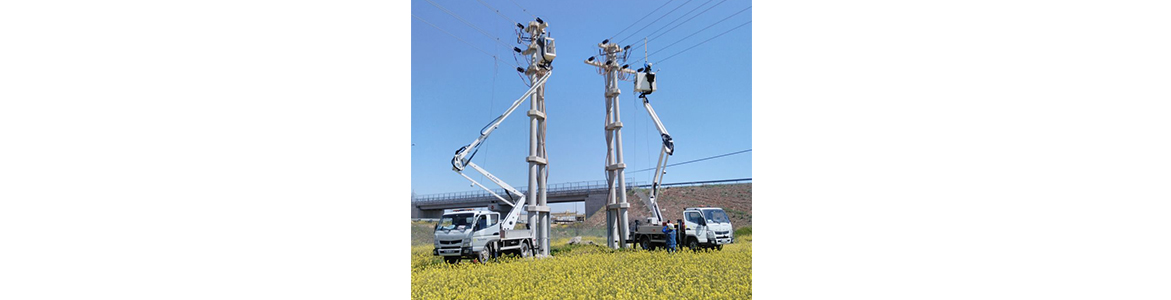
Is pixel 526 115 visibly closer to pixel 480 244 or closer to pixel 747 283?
pixel 480 244

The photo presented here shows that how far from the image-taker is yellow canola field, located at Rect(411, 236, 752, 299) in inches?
157

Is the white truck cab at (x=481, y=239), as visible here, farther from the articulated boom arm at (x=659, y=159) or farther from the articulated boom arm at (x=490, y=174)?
the articulated boom arm at (x=659, y=159)

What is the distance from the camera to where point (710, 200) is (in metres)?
4.40

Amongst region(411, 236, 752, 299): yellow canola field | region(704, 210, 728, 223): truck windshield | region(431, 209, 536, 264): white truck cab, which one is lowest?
region(411, 236, 752, 299): yellow canola field

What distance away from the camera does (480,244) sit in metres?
5.52

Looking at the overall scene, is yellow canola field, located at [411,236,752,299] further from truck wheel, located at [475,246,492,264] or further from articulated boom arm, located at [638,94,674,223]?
truck wheel, located at [475,246,492,264]

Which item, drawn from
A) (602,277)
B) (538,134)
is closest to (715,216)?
(602,277)

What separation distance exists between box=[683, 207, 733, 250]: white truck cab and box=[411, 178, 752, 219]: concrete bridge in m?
0.34

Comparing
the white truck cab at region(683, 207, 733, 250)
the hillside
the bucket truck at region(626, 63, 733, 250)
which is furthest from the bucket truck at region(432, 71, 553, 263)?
the white truck cab at region(683, 207, 733, 250)

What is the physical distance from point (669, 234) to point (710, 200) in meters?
0.52

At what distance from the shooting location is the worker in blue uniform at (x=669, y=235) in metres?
4.67

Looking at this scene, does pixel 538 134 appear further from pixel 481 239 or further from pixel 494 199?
pixel 481 239

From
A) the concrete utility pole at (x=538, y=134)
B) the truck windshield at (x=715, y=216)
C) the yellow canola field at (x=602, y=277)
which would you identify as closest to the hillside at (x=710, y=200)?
the truck windshield at (x=715, y=216)

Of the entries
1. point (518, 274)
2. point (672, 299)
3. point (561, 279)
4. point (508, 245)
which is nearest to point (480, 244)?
point (508, 245)
